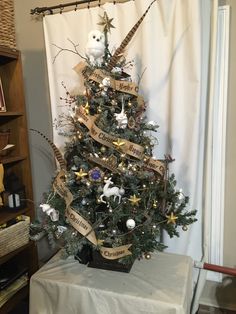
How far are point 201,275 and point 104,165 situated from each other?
0.96m

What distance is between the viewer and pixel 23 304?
190 cm

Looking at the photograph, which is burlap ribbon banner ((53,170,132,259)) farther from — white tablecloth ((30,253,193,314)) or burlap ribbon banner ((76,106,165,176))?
burlap ribbon banner ((76,106,165,176))

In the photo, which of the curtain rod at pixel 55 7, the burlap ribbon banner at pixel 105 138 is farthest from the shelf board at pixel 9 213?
the curtain rod at pixel 55 7

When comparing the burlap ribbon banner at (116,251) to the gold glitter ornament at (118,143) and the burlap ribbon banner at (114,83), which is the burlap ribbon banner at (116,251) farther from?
the burlap ribbon banner at (114,83)

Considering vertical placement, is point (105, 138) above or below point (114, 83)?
below

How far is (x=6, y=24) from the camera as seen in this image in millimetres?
1606

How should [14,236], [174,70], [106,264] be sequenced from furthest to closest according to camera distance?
[14,236], [174,70], [106,264]

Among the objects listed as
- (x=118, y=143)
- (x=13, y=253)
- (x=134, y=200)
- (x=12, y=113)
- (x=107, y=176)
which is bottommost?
(x=13, y=253)

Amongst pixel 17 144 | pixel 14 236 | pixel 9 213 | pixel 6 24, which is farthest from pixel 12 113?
pixel 14 236

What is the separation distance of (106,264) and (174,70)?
42.5 inches

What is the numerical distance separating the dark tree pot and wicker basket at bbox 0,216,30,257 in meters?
0.60

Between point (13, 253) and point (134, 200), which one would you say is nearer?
point (134, 200)

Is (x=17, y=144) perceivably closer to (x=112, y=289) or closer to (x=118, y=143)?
(x=118, y=143)

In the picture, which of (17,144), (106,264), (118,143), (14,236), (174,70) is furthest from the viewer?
(17,144)
